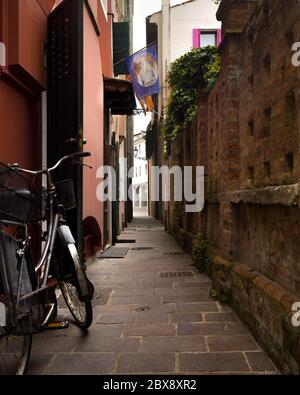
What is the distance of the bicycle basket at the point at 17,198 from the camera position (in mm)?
2656

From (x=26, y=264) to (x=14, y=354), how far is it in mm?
548

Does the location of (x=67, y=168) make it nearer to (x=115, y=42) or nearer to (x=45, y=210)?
(x=45, y=210)

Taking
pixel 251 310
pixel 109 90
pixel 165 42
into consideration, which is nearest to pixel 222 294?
pixel 251 310

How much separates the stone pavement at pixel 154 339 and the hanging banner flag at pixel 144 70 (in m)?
9.11

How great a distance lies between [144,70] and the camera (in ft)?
44.7

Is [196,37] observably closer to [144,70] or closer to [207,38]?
[207,38]

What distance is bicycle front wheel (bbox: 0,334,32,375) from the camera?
258 cm

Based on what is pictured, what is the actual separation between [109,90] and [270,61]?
563 centimetres

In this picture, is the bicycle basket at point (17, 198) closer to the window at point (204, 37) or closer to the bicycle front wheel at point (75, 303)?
the bicycle front wheel at point (75, 303)

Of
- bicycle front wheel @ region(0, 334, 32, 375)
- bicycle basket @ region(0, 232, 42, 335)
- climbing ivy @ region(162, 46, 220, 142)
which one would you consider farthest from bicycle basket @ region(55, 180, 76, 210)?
climbing ivy @ region(162, 46, 220, 142)

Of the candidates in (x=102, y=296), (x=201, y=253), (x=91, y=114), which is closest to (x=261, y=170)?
(x=102, y=296)

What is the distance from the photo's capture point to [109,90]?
28.3 feet

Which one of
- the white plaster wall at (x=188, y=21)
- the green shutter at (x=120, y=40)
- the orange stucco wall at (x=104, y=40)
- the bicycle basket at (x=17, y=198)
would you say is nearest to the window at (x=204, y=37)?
the white plaster wall at (x=188, y=21)

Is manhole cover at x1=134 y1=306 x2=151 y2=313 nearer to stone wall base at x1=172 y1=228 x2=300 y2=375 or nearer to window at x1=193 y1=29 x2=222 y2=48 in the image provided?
stone wall base at x1=172 y1=228 x2=300 y2=375
